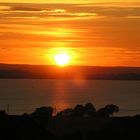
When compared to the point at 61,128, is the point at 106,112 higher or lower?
higher

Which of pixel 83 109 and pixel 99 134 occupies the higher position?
pixel 83 109

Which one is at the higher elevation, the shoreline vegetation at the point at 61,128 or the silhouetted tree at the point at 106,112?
the silhouetted tree at the point at 106,112

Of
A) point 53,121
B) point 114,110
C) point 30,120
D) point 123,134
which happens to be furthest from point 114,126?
point 114,110

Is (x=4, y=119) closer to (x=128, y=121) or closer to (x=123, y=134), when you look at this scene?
(x=123, y=134)

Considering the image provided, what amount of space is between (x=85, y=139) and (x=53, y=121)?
18681 mm

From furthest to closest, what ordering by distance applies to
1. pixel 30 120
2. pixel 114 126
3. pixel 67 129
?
pixel 67 129
pixel 114 126
pixel 30 120

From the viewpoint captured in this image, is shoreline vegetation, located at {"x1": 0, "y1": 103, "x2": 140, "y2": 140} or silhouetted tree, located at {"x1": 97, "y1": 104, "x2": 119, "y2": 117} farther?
silhouetted tree, located at {"x1": 97, "y1": 104, "x2": 119, "y2": 117}

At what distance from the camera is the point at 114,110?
79.9m

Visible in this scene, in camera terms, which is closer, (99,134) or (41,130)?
(41,130)

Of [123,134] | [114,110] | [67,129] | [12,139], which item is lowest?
[12,139]

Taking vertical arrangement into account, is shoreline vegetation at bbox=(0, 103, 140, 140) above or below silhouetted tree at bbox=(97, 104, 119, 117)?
below

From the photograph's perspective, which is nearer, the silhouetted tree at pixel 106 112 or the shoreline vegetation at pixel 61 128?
the shoreline vegetation at pixel 61 128

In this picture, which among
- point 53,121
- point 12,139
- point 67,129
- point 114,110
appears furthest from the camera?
point 114,110

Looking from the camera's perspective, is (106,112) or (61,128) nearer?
(61,128)
